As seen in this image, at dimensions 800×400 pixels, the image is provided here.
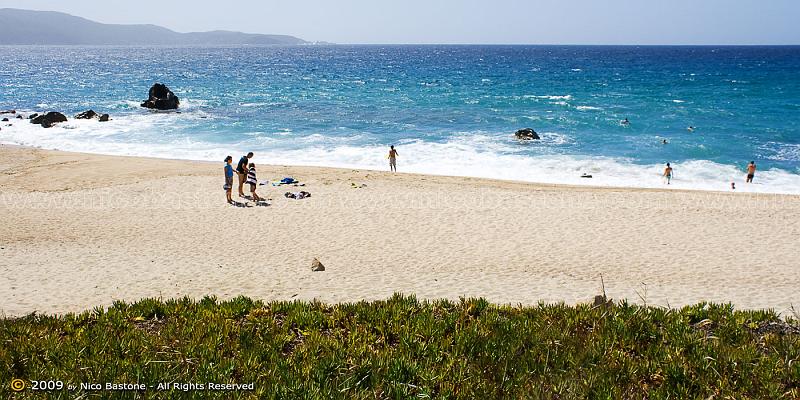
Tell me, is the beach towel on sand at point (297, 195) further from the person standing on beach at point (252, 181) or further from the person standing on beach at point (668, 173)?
the person standing on beach at point (668, 173)

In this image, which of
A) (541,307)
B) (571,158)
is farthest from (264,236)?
(571,158)

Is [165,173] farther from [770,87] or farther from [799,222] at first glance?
[770,87]

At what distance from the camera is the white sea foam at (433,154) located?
27234 mm

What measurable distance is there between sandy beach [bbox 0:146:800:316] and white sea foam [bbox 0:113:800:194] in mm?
4974

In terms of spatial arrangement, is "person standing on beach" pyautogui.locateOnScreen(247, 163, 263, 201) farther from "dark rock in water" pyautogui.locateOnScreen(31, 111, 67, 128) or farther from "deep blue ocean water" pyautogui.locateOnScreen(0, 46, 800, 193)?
"dark rock in water" pyautogui.locateOnScreen(31, 111, 67, 128)

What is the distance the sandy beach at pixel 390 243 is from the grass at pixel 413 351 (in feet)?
11.3

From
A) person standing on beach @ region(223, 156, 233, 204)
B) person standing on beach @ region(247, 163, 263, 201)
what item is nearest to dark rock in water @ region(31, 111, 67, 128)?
person standing on beach @ region(247, 163, 263, 201)

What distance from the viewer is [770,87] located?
68.4m

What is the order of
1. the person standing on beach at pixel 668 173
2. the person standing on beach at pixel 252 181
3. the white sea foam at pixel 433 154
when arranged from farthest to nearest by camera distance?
the white sea foam at pixel 433 154
the person standing on beach at pixel 668 173
the person standing on beach at pixel 252 181

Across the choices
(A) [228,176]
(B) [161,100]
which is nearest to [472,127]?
(A) [228,176]

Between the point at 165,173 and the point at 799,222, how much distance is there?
2537 centimetres

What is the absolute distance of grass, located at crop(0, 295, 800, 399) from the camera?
5.62 m

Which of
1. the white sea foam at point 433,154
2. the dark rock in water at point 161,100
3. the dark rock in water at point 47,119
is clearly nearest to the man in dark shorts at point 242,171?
the white sea foam at point 433,154

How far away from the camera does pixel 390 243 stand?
15430 millimetres
